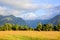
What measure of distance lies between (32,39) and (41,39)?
1.89 metres

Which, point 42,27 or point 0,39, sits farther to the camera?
point 42,27

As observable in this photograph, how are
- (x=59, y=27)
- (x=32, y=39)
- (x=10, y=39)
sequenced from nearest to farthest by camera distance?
(x=10, y=39) < (x=32, y=39) < (x=59, y=27)

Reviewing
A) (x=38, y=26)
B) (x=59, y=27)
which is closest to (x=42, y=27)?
(x=38, y=26)

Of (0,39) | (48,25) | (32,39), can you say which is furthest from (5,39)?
(48,25)

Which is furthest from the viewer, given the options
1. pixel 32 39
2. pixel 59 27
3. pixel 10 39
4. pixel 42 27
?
pixel 42 27

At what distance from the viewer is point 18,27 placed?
343 feet

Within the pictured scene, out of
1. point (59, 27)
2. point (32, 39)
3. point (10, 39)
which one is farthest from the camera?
point (59, 27)

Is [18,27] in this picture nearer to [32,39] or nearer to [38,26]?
[38,26]

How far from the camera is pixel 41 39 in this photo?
34.3 meters

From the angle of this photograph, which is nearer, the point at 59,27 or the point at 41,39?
the point at 41,39

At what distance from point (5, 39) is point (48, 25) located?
257ft

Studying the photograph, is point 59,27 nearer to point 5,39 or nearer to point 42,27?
point 42,27

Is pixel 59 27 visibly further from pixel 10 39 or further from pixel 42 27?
pixel 10 39

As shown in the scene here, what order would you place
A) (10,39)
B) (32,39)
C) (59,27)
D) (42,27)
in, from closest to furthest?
(10,39) → (32,39) → (59,27) → (42,27)
